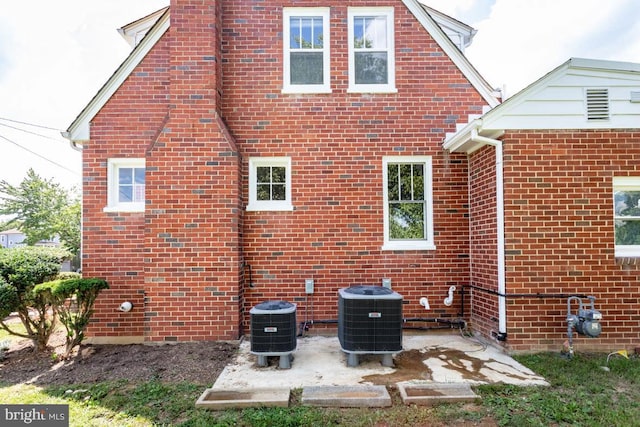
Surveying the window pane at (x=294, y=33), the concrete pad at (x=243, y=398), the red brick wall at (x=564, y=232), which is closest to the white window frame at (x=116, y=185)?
the window pane at (x=294, y=33)

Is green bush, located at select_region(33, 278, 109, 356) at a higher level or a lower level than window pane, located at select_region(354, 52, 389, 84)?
lower

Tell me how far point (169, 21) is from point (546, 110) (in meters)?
6.55

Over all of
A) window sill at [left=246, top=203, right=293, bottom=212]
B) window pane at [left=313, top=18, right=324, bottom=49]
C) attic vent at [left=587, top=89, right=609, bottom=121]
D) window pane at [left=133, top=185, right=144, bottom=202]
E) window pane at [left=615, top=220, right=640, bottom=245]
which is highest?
window pane at [left=313, top=18, right=324, bottom=49]

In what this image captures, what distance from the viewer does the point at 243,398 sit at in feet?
11.7

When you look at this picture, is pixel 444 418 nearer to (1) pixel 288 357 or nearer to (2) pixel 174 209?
(1) pixel 288 357

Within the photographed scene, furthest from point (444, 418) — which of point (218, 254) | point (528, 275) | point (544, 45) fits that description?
point (544, 45)

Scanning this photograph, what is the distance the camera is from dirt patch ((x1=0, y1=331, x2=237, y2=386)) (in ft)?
14.3

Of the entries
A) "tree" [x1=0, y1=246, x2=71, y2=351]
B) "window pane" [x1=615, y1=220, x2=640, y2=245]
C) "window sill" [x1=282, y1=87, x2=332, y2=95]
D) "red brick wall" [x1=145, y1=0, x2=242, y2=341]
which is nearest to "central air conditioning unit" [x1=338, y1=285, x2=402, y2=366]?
"red brick wall" [x1=145, y1=0, x2=242, y2=341]

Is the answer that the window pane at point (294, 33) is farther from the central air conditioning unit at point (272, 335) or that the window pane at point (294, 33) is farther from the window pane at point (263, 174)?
the central air conditioning unit at point (272, 335)

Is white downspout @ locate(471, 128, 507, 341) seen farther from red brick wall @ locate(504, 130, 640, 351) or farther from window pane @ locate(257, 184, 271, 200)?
window pane @ locate(257, 184, 271, 200)

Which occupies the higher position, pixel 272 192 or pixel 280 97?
pixel 280 97

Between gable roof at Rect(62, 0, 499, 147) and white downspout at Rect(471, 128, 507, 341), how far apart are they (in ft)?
5.56

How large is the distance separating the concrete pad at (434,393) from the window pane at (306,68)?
17.2ft

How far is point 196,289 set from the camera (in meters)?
5.52
